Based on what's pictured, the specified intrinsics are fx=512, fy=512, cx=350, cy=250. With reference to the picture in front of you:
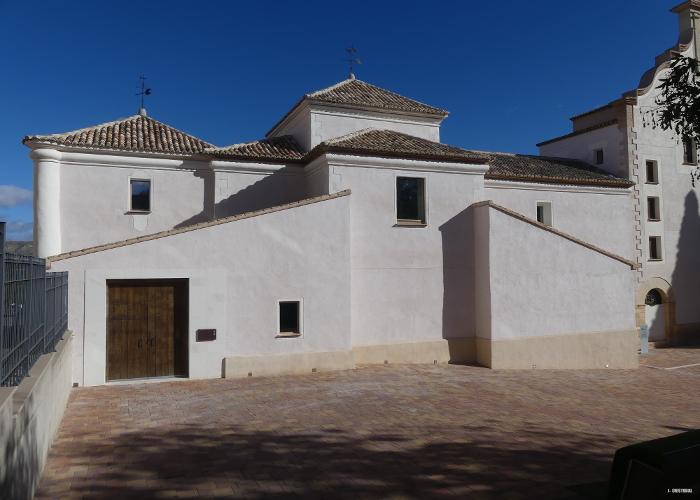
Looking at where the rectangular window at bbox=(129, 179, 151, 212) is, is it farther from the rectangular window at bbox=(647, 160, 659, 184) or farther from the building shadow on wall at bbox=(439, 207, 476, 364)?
the rectangular window at bbox=(647, 160, 659, 184)

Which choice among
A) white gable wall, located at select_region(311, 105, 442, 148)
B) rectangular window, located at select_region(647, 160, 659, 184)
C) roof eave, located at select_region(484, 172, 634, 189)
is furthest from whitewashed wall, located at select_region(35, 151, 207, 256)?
rectangular window, located at select_region(647, 160, 659, 184)

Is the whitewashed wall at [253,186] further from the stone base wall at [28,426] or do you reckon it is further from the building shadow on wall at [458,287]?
the stone base wall at [28,426]

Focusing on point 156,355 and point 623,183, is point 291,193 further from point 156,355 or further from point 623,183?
point 623,183

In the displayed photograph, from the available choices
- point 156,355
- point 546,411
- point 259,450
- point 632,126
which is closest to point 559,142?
point 632,126

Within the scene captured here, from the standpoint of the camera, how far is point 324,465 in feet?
21.1

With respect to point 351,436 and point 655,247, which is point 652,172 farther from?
point 351,436

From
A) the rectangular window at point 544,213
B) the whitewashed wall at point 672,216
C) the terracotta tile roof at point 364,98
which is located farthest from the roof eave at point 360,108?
the whitewashed wall at point 672,216

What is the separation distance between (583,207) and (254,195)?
1434 centimetres

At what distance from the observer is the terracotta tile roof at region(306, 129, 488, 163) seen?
15.4m

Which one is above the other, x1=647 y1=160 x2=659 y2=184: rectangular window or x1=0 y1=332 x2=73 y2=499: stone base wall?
x1=647 y1=160 x2=659 y2=184: rectangular window

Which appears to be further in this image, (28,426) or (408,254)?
(408,254)

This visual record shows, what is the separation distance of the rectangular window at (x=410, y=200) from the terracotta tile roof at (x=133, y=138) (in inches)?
276

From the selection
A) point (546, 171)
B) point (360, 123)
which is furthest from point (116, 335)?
point (546, 171)

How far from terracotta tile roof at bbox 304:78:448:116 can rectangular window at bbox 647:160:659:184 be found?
12648mm
